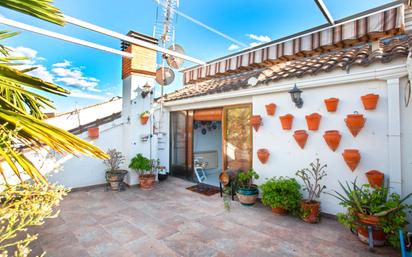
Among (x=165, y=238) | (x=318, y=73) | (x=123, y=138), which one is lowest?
(x=165, y=238)

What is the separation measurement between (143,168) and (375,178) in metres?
7.60

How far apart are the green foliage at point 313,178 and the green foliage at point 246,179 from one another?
1434mm

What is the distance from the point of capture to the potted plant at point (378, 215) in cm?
409

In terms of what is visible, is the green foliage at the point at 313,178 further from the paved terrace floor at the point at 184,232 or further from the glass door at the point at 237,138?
the glass door at the point at 237,138

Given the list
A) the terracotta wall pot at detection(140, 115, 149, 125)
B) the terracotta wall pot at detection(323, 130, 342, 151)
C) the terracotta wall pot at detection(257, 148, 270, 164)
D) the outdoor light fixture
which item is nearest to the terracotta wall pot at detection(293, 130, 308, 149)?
the terracotta wall pot at detection(323, 130, 342, 151)

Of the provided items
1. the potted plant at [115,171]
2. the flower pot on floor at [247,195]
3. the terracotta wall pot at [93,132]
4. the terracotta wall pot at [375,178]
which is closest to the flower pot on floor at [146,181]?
the potted plant at [115,171]

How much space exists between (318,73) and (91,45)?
23.3 ft

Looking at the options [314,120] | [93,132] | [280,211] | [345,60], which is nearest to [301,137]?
[314,120]

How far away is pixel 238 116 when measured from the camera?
8.31 meters

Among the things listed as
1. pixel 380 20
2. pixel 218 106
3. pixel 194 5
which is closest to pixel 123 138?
pixel 218 106

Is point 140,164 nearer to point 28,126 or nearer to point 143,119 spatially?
point 143,119

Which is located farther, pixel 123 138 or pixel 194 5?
pixel 123 138

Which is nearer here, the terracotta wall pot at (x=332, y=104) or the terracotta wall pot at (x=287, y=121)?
the terracotta wall pot at (x=332, y=104)

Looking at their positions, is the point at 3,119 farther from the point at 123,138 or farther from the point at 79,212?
the point at 123,138
